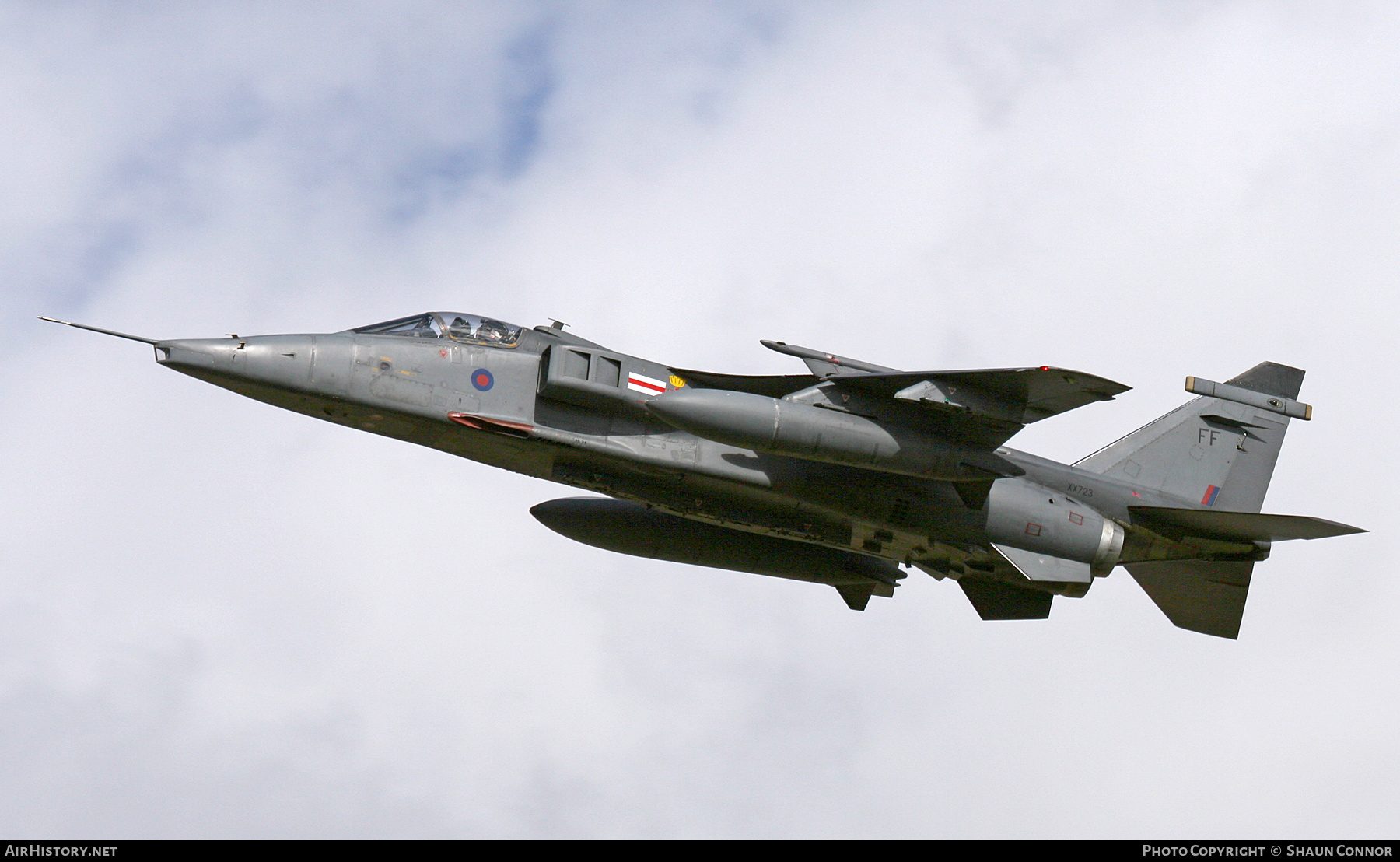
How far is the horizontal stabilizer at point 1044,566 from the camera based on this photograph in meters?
17.5

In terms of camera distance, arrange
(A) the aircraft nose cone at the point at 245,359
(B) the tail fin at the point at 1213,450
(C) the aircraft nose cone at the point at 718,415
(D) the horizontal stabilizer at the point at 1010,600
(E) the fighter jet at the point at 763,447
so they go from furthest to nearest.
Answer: (B) the tail fin at the point at 1213,450 < (D) the horizontal stabilizer at the point at 1010,600 < (E) the fighter jet at the point at 763,447 < (A) the aircraft nose cone at the point at 245,359 < (C) the aircraft nose cone at the point at 718,415

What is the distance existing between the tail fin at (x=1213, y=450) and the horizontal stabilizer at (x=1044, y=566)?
227 cm

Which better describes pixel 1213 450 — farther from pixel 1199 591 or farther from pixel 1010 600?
pixel 1010 600

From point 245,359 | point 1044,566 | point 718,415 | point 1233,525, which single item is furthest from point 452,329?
point 1233,525

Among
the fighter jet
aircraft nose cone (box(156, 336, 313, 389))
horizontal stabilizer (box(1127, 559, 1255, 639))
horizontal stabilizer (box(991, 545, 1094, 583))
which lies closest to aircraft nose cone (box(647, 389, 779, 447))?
the fighter jet

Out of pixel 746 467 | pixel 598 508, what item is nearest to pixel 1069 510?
pixel 746 467

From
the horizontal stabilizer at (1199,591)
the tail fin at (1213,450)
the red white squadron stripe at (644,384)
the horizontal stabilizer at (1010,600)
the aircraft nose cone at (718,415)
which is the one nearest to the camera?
the aircraft nose cone at (718,415)

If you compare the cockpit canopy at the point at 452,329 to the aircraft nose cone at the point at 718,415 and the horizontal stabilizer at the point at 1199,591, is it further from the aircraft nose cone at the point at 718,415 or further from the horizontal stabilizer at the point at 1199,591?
the horizontal stabilizer at the point at 1199,591

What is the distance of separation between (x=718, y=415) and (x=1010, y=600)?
7.06 m

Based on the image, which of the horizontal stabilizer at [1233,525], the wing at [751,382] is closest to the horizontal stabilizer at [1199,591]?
the horizontal stabilizer at [1233,525]

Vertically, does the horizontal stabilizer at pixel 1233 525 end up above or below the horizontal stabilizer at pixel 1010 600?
above

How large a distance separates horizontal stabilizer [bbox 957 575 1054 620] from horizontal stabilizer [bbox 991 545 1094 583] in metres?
1.63

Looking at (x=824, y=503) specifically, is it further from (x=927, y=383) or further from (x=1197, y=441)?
(x=1197, y=441)

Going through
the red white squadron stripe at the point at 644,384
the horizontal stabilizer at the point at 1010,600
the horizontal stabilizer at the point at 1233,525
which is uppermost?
the red white squadron stripe at the point at 644,384
